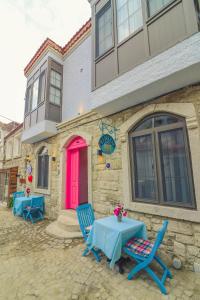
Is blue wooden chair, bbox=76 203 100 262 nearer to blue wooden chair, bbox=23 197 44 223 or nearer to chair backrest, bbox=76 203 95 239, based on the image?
chair backrest, bbox=76 203 95 239

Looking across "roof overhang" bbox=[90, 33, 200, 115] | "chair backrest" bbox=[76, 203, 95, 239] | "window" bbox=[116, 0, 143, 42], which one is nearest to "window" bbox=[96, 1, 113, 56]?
"window" bbox=[116, 0, 143, 42]

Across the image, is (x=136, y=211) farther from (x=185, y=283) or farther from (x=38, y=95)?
(x=38, y=95)

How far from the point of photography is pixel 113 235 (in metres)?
2.71

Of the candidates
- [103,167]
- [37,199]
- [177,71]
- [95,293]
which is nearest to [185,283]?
[95,293]

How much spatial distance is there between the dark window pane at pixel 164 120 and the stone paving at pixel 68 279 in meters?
3.03

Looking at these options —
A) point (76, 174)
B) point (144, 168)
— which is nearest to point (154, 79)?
point (144, 168)

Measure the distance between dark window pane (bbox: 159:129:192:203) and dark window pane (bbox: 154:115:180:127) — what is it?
223 millimetres

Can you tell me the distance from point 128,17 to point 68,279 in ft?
20.1

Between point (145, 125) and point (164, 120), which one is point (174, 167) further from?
point (145, 125)

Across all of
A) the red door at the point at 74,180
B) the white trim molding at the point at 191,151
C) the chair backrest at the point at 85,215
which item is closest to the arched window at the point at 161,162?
the white trim molding at the point at 191,151

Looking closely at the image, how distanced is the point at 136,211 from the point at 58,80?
22.2 ft

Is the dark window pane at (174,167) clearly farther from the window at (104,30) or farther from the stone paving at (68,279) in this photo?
the window at (104,30)

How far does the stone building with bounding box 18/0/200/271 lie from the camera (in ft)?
9.62

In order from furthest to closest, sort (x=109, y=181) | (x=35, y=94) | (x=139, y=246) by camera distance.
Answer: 1. (x=35, y=94)
2. (x=109, y=181)
3. (x=139, y=246)
